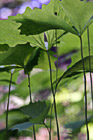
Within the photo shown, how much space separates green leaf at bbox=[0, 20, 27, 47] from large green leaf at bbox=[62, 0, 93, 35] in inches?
3.2

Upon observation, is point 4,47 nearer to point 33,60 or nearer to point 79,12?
point 33,60

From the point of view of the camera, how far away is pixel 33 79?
90cm

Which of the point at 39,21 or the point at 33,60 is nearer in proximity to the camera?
the point at 39,21

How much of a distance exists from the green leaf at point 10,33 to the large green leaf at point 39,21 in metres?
0.02

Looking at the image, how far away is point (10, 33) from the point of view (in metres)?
0.47

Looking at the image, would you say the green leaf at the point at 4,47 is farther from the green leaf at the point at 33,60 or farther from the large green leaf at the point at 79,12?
the large green leaf at the point at 79,12

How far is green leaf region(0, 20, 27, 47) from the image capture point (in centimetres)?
46

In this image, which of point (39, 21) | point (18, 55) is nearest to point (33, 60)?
point (18, 55)

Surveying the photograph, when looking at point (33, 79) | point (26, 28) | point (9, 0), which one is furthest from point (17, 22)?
point (9, 0)

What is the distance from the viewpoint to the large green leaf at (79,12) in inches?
16.7

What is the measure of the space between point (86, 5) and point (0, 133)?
1.26 ft

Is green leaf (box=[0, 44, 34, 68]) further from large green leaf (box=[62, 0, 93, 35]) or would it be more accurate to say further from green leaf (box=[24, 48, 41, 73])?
large green leaf (box=[62, 0, 93, 35])

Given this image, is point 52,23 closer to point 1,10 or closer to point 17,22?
point 17,22

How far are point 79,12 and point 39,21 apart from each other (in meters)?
0.06
